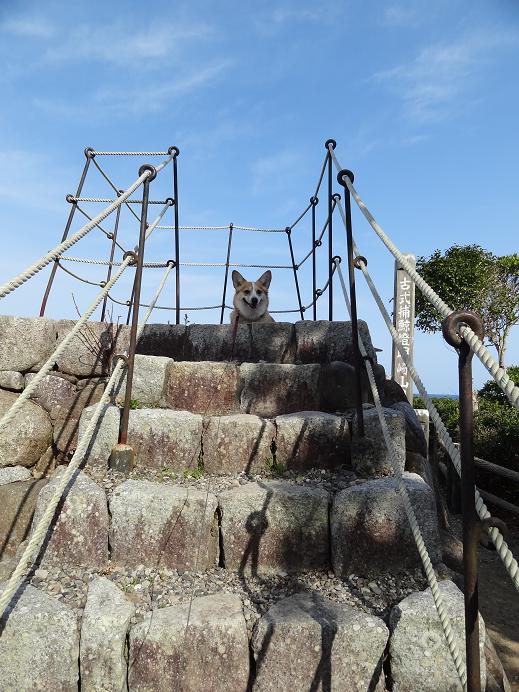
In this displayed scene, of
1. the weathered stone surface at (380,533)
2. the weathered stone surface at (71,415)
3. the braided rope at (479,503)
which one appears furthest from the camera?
the weathered stone surface at (71,415)

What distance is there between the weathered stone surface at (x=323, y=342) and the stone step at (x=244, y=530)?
5.59ft

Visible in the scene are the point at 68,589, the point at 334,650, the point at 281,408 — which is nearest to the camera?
the point at 334,650

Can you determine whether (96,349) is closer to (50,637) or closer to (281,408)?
(281,408)

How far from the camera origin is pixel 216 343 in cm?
447

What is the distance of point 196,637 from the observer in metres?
1.92

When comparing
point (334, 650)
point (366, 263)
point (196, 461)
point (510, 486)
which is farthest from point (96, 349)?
point (510, 486)

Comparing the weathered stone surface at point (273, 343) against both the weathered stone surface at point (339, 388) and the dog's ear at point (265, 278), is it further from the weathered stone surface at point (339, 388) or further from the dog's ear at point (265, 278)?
the dog's ear at point (265, 278)

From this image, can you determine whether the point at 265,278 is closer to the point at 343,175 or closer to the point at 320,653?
the point at 343,175

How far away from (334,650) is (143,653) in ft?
2.57

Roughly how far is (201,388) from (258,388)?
1.45 ft

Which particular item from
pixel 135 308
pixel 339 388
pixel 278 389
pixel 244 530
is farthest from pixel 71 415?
pixel 339 388

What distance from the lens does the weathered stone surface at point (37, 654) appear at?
190 centimetres

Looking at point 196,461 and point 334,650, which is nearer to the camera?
point 334,650

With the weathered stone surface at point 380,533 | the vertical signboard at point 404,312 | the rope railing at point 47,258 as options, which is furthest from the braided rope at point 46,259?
the vertical signboard at point 404,312
